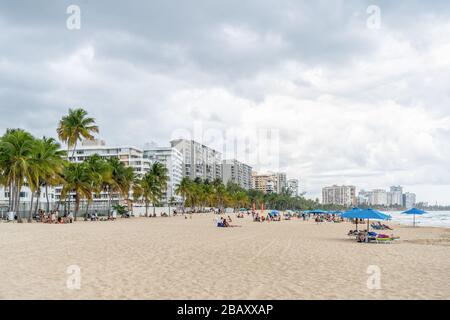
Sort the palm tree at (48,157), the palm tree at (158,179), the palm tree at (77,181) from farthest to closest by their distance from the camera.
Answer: the palm tree at (158,179) < the palm tree at (77,181) < the palm tree at (48,157)

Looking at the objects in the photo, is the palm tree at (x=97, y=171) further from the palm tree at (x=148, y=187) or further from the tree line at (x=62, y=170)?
the palm tree at (x=148, y=187)

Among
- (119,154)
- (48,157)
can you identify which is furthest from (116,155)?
(48,157)

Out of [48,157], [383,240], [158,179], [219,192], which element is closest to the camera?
[383,240]

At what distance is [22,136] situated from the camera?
141 feet

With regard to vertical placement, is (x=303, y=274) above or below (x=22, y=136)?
below

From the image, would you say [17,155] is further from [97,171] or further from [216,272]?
[216,272]

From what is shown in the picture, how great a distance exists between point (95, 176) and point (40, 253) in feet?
133

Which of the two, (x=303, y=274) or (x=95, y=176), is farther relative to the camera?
(x=95, y=176)

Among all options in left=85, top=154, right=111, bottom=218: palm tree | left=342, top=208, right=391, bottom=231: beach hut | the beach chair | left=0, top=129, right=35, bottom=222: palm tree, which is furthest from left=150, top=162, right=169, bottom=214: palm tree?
the beach chair

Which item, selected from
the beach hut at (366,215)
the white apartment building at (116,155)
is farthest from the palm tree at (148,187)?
the beach hut at (366,215)

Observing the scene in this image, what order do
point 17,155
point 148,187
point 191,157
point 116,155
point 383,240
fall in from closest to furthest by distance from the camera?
→ 1. point 383,240
2. point 17,155
3. point 148,187
4. point 116,155
5. point 191,157
